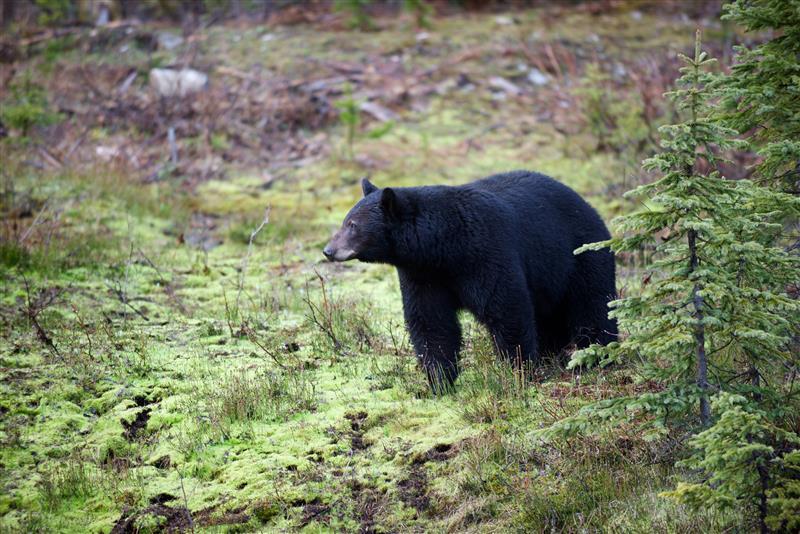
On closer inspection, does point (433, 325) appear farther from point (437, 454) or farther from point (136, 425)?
point (136, 425)

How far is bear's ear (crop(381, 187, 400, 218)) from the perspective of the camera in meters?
6.20

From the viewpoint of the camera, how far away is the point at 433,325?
6328mm

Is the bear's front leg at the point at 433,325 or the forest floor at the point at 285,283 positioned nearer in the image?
the forest floor at the point at 285,283

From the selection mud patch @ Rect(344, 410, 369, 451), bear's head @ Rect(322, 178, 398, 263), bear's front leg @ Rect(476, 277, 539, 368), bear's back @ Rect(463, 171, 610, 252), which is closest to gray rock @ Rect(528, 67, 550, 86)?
bear's back @ Rect(463, 171, 610, 252)

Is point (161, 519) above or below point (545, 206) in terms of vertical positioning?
below

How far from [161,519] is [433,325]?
2499mm

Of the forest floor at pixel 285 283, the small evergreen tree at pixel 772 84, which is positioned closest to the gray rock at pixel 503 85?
the forest floor at pixel 285 283

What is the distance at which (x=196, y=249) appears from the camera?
1034 centimetres

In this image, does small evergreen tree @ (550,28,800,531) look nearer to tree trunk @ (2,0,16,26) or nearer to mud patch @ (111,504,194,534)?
mud patch @ (111,504,194,534)

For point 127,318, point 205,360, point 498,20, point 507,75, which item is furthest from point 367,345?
point 498,20

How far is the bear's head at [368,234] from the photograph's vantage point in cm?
636

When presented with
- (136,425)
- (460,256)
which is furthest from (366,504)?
(460,256)

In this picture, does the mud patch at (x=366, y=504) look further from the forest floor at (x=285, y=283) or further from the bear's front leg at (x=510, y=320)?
the bear's front leg at (x=510, y=320)

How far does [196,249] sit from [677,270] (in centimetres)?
730
